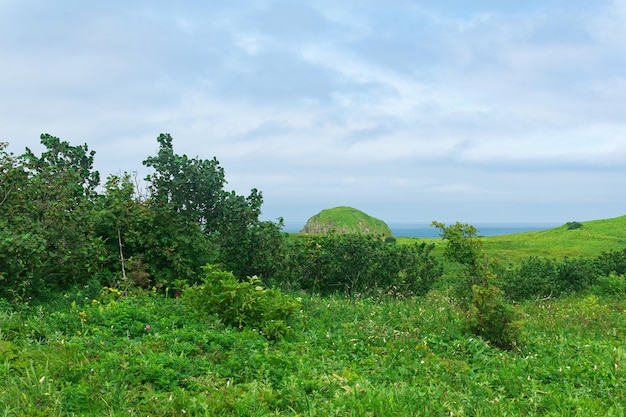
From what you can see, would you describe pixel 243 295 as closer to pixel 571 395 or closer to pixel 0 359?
pixel 0 359

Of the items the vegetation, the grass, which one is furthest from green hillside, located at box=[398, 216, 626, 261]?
the grass

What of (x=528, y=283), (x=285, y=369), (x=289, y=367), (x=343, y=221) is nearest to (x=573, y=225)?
(x=343, y=221)

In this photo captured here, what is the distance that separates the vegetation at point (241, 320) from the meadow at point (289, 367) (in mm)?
29

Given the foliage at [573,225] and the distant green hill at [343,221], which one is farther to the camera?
the distant green hill at [343,221]

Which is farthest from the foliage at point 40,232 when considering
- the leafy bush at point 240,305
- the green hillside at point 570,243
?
the green hillside at point 570,243

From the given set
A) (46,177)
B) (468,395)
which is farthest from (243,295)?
(46,177)

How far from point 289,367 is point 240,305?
216 centimetres

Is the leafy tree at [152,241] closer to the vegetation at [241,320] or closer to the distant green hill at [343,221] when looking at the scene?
the vegetation at [241,320]

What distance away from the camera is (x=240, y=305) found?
8000 millimetres

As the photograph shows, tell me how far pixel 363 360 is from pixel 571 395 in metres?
2.68

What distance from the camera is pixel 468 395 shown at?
5492 mm

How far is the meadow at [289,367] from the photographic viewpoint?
194 inches


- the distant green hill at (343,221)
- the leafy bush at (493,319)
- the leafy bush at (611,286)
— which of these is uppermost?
the distant green hill at (343,221)

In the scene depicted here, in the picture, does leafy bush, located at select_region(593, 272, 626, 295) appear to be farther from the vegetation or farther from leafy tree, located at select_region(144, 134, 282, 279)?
leafy tree, located at select_region(144, 134, 282, 279)
